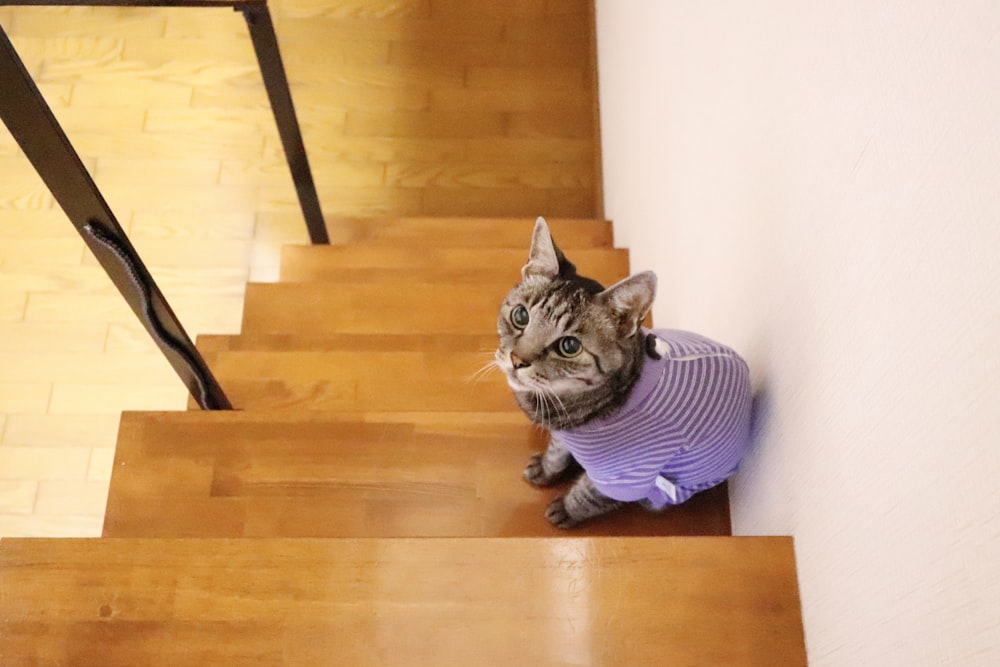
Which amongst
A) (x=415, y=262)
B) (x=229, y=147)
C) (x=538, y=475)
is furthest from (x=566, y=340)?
(x=229, y=147)

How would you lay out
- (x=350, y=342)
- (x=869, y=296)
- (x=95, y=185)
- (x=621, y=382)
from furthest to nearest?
(x=350, y=342), (x=621, y=382), (x=95, y=185), (x=869, y=296)

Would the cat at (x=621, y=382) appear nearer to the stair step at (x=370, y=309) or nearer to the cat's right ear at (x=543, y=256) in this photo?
the cat's right ear at (x=543, y=256)

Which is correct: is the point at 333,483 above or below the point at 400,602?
below

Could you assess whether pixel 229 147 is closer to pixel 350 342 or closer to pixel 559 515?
pixel 350 342

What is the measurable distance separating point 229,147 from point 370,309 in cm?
123

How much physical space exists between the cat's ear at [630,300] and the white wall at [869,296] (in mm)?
208

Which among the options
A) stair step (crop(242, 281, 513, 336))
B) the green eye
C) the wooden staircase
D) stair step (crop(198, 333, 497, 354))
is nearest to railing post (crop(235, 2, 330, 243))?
the wooden staircase

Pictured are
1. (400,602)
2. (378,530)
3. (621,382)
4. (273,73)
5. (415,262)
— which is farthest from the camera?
(415,262)

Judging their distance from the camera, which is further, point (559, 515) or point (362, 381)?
point (362, 381)

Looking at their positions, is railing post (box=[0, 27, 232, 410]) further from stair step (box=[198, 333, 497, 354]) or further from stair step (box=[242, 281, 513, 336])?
stair step (box=[242, 281, 513, 336])

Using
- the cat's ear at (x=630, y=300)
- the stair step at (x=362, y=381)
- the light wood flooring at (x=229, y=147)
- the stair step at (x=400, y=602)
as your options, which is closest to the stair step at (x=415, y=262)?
the light wood flooring at (x=229, y=147)

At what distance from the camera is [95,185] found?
1.16m

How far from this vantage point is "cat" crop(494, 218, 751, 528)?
1.21 meters

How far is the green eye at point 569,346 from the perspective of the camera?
1.27m
